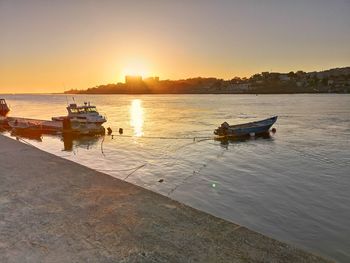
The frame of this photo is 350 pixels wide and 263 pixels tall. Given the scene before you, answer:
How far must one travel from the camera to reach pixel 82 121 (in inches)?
1868

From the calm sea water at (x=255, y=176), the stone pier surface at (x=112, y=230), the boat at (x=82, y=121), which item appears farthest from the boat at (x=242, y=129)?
the stone pier surface at (x=112, y=230)

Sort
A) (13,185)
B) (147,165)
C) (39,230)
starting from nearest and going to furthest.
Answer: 1. (39,230)
2. (13,185)
3. (147,165)

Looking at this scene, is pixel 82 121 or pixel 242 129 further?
pixel 82 121

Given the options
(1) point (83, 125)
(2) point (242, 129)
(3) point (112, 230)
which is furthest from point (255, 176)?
(1) point (83, 125)

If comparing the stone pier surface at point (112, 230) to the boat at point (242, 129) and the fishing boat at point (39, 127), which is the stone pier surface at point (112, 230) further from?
the fishing boat at point (39, 127)

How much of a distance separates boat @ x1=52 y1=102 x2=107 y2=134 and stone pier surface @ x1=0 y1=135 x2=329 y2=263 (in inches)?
1303

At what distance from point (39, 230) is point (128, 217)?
2652 mm

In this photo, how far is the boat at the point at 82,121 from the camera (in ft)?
153

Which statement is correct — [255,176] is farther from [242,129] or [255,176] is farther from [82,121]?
[82,121]

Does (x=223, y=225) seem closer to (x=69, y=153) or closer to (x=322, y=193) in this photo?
(x=322, y=193)

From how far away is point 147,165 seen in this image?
2720cm

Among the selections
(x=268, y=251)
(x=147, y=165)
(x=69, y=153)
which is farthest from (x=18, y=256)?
(x=69, y=153)

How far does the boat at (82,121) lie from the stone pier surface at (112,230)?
33094 mm

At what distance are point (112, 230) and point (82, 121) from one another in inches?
1582
